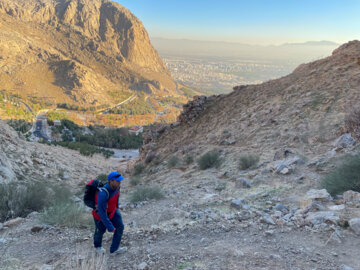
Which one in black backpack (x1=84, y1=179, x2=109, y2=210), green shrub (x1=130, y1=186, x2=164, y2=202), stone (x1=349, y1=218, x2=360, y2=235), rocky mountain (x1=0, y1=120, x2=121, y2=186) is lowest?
rocky mountain (x1=0, y1=120, x2=121, y2=186)

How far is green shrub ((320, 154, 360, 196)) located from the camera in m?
4.69

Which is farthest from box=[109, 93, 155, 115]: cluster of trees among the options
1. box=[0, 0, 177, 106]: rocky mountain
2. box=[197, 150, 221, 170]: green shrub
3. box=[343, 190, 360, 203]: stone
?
box=[343, 190, 360, 203]: stone

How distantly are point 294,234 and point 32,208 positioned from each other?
5.27 metres

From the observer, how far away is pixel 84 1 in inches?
5118

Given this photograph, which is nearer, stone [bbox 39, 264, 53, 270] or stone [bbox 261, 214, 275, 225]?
stone [bbox 39, 264, 53, 270]

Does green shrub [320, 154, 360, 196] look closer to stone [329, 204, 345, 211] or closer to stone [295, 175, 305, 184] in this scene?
stone [295, 175, 305, 184]

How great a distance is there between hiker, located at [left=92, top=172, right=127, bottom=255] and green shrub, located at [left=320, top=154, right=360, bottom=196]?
149 inches

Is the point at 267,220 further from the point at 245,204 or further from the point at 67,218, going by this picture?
the point at 67,218

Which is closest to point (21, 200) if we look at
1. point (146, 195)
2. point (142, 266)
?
point (146, 195)

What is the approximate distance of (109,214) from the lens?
352 centimetres

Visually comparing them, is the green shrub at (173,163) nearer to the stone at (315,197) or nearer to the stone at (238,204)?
the stone at (238,204)

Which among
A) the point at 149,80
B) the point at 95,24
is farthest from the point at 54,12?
the point at 149,80

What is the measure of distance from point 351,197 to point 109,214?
3.73 metres

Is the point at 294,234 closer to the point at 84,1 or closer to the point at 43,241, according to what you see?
the point at 43,241
